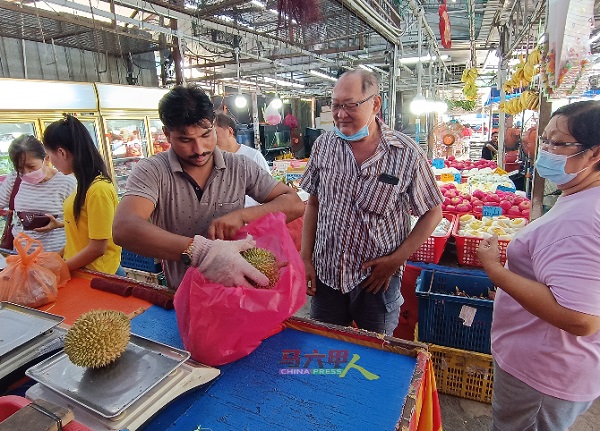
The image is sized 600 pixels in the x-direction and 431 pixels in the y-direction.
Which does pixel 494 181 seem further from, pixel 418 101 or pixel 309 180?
pixel 309 180

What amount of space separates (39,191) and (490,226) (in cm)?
395

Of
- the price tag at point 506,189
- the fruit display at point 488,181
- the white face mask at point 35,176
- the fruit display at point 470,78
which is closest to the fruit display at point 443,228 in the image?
the price tag at point 506,189

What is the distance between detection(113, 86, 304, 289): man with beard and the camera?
4.10 ft

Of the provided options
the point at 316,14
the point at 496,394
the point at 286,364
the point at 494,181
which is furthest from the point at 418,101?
the point at 286,364

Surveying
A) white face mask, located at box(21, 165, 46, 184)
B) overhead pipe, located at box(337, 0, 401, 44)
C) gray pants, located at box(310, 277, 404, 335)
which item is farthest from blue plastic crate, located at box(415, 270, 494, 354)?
white face mask, located at box(21, 165, 46, 184)

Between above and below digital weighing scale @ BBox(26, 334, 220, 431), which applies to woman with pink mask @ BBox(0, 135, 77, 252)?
above

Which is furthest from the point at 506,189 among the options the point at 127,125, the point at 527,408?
the point at 127,125

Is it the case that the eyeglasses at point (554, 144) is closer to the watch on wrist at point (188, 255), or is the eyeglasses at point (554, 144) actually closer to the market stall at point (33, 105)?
the watch on wrist at point (188, 255)

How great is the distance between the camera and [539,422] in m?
1.54

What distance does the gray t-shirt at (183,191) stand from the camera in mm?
1620

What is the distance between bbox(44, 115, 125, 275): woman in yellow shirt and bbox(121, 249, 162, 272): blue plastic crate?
5.92 ft

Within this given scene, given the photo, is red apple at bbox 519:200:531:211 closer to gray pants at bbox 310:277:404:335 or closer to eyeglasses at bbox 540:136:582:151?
gray pants at bbox 310:277:404:335

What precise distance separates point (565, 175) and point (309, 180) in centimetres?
136

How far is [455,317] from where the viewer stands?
2.83m
